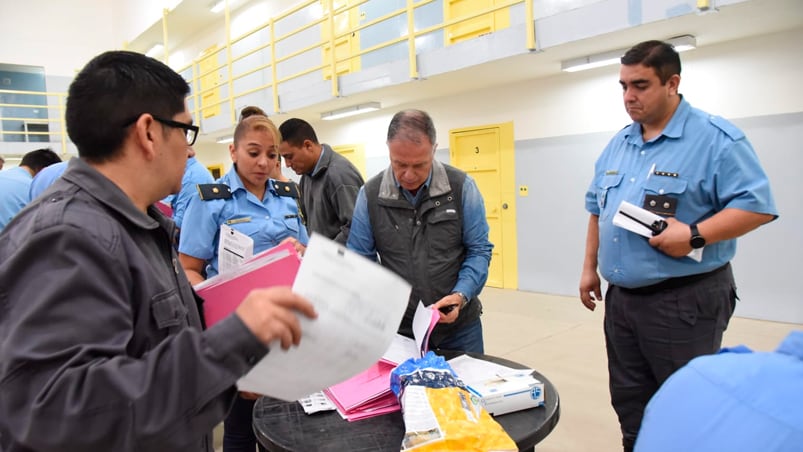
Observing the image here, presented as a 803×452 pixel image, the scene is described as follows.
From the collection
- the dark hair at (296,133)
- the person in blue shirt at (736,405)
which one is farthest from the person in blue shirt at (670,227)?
the dark hair at (296,133)

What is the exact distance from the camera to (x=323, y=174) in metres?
3.03

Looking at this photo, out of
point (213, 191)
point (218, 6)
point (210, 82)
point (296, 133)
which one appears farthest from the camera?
point (210, 82)

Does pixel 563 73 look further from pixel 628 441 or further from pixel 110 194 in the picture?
pixel 110 194

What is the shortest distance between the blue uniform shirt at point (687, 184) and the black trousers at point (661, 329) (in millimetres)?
67

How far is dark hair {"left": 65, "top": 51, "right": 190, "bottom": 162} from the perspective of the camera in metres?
0.82

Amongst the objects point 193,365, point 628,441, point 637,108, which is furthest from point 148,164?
point 628,441

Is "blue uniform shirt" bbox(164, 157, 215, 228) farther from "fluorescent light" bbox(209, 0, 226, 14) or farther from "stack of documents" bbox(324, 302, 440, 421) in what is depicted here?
"fluorescent light" bbox(209, 0, 226, 14)

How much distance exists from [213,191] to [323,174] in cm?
115

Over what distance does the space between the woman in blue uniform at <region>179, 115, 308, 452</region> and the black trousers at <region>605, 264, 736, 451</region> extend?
132 cm

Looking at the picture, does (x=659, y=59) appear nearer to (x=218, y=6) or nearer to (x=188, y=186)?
(x=188, y=186)

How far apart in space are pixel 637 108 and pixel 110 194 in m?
1.84

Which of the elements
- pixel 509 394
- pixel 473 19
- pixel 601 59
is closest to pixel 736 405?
pixel 509 394

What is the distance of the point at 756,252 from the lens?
4117 millimetres

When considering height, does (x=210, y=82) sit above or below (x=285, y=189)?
above
